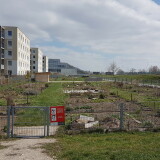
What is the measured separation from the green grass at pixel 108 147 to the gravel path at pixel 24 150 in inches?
12.2

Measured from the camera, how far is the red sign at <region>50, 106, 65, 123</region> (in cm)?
928

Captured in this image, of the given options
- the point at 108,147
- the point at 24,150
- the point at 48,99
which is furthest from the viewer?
the point at 48,99

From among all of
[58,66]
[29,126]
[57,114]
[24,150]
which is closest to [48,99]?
[29,126]

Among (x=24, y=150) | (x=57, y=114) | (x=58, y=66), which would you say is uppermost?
(x=58, y=66)

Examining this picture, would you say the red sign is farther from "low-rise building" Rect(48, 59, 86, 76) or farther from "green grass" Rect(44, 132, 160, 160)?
"low-rise building" Rect(48, 59, 86, 76)

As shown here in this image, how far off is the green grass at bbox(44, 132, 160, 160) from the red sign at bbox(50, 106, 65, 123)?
883 mm

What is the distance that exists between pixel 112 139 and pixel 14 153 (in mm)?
3343

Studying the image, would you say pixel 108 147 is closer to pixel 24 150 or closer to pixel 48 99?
pixel 24 150

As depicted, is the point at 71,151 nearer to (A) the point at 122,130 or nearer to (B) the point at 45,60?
(A) the point at 122,130

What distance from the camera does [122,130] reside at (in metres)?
9.48

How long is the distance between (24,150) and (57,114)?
252 centimetres

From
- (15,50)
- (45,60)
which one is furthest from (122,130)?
(45,60)

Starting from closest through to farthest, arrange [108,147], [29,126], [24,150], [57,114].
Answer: [24,150]
[108,147]
[57,114]
[29,126]

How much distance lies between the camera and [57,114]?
9398 millimetres
